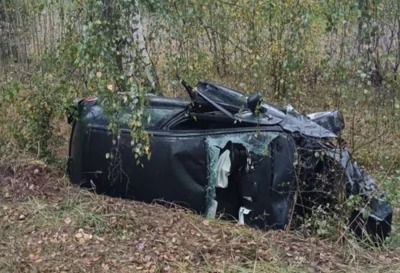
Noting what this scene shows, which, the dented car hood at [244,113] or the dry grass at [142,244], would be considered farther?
the dented car hood at [244,113]

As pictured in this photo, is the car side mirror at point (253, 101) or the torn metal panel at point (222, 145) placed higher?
the car side mirror at point (253, 101)

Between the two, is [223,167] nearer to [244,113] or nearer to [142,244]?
[244,113]

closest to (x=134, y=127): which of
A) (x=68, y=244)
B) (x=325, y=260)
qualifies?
(x=68, y=244)

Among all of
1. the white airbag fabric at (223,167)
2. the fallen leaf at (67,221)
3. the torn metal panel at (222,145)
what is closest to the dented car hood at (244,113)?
the torn metal panel at (222,145)

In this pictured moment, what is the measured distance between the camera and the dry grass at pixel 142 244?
153 inches

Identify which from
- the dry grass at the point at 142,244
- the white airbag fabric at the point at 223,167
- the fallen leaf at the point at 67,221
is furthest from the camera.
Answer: the white airbag fabric at the point at 223,167

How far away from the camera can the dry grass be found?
12.7 feet

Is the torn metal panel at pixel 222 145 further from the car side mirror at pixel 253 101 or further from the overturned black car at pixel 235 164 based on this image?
the car side mirror at pixel 253 101

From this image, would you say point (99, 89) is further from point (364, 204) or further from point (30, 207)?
point (364, 204)

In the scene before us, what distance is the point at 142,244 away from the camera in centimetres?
412

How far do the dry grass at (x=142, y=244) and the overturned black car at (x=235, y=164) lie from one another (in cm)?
21

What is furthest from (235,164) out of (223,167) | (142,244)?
(142,244)

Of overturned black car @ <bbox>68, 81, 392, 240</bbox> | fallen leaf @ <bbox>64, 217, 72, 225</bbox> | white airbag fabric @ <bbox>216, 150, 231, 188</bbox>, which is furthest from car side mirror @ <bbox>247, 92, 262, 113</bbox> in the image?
fallen leaf @ <bbox>64, 217, 72, 225</bbox>

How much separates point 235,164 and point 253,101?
0.60m
